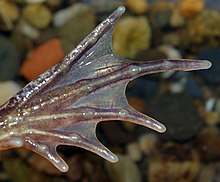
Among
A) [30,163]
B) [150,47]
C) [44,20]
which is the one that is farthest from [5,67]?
[150,47]

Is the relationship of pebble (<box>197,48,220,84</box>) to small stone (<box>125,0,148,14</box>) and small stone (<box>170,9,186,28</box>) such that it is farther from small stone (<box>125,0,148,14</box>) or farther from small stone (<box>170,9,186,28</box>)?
small stone (<box>125,0,148,14</box>)

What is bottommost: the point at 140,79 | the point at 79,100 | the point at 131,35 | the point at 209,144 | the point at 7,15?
the point at 209,144

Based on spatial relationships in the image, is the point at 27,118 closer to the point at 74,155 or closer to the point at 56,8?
the point at 74,155

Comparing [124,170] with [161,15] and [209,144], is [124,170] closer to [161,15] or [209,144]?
[209,144]

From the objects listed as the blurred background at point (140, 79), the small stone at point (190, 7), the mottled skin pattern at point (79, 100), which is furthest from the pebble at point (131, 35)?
the mottled skin pattern at point (79, 100)

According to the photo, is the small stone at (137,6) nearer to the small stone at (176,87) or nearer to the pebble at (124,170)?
the small stone at (176,87)

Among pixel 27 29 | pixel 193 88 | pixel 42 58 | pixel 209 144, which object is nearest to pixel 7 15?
pixel 27 29
